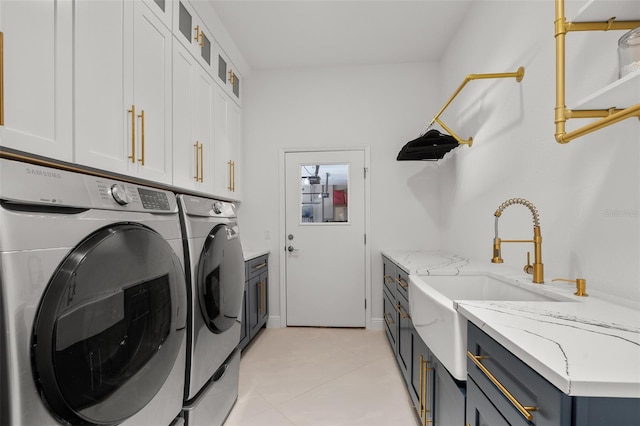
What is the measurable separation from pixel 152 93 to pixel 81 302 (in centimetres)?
131

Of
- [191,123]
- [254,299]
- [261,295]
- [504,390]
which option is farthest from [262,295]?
[504,390]

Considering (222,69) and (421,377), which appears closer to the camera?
(421,377)

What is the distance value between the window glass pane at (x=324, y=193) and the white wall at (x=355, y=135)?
0.90 feet

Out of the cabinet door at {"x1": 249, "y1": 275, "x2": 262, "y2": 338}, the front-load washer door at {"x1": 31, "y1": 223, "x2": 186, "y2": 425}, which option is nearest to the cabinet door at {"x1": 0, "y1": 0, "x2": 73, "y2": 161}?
the front-load washer door at {"x1": 31, "y1": 223, "x2": 186, "y2": 425}

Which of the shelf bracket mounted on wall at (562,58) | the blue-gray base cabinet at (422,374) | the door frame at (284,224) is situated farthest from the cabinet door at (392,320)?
the shelf bracket mounted on wall at (562,58)

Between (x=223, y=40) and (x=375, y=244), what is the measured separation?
2484 mm

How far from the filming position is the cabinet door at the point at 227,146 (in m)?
2.50

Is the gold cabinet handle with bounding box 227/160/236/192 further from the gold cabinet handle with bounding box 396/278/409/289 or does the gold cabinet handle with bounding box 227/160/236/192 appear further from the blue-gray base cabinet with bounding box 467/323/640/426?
the blue-gray base cabinet with bounding box 467/323/640/426

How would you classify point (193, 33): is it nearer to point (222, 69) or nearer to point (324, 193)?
point (222, 69)

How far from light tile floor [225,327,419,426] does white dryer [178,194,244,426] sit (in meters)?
0.23

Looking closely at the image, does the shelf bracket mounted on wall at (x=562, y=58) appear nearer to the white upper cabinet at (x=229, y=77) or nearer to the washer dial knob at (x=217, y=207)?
the washer dial knob at (x=217, y=207)

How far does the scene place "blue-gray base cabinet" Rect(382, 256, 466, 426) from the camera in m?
1.02

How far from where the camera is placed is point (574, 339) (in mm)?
657

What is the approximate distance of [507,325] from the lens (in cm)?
74
